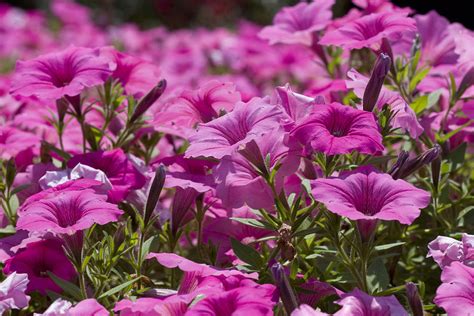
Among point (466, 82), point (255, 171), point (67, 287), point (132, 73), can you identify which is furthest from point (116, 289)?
point (466, 82)

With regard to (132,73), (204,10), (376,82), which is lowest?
(204,10)

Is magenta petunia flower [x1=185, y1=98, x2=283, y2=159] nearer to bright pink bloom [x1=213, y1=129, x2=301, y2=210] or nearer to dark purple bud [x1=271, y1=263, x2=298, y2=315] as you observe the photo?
bright pink bloom [x1=213, y1=129, x2=301, y2=210]

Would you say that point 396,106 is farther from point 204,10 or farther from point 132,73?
point 204,10

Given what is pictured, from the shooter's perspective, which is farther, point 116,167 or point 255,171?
point 116,167

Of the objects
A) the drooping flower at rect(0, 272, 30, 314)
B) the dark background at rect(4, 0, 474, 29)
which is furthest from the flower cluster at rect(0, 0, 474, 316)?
the dark background at rect(4, 0, 474, 29)

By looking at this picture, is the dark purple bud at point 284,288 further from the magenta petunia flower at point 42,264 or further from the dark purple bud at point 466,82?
the dark purple bud at point 466,82

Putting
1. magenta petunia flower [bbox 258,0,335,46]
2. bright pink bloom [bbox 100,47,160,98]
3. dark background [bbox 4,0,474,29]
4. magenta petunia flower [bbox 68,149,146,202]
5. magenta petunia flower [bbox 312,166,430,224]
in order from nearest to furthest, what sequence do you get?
magenta petunia flower [bbox 312,166,430,224] < magenta petunia flower [bbox 68,149,146,202] < bright pink bloom [bbox 100,47,160,98] < magenta petunia flower [bbox 258,0,335,46] < dark background [bbox 4,0,474,29]

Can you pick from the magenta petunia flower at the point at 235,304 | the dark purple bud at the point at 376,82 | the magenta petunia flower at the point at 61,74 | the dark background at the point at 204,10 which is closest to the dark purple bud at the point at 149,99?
the magenta petunia flower at the point at 61,74
